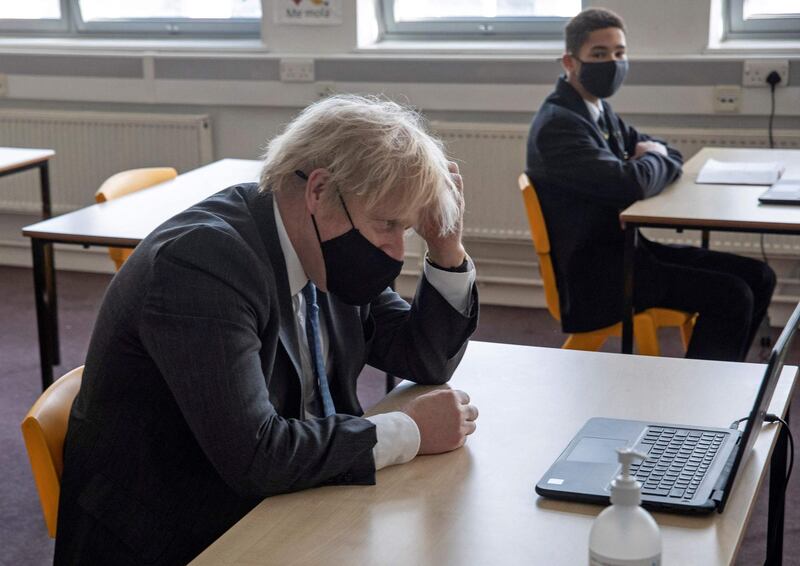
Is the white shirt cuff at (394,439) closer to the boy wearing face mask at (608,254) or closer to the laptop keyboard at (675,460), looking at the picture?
the laptop keyboard at (675,460)

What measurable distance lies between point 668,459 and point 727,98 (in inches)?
121

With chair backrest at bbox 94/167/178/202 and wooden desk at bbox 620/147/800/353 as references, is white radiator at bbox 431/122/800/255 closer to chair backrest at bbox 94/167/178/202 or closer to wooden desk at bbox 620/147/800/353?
wooden desk at bbox 620/147/800/353

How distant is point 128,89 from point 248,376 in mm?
3951

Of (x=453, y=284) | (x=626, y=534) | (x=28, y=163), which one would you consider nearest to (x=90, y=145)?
(x=28, y=163)

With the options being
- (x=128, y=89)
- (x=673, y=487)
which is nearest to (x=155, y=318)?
(x=673, y=487)

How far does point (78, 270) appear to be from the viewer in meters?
5.32

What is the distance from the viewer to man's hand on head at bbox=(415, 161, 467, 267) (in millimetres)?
1642

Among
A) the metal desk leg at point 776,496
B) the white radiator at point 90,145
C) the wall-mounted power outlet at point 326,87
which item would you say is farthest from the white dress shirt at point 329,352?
the white radiator at point 90,145

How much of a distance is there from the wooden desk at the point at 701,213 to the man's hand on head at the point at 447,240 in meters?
1.24

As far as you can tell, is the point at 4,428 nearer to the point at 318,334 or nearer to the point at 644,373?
the point at 318,334

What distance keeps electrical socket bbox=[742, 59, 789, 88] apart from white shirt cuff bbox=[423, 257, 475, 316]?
275 centimetres

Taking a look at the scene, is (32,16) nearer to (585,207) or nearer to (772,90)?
(585,207)

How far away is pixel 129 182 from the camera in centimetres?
346

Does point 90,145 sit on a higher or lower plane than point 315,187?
lower
